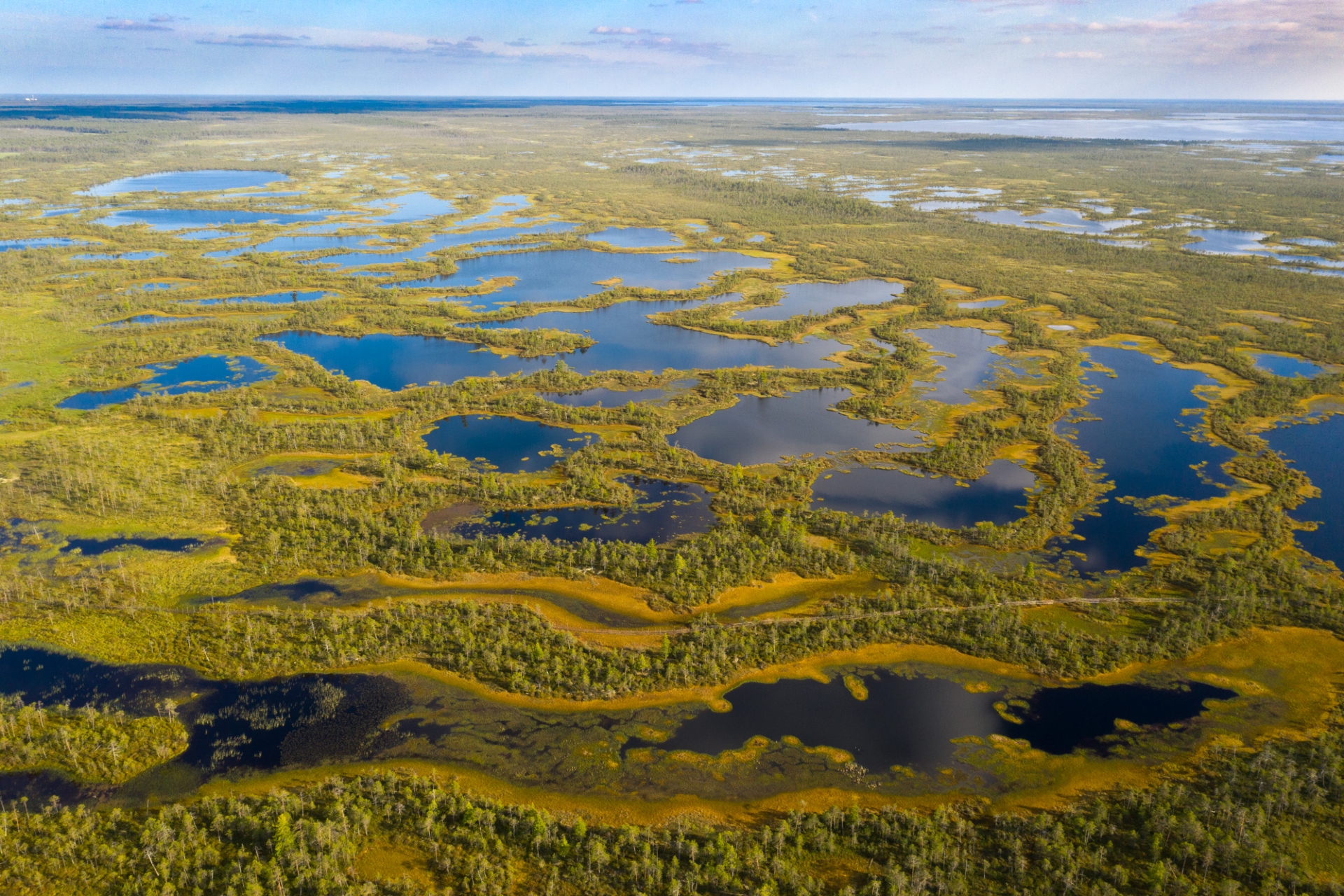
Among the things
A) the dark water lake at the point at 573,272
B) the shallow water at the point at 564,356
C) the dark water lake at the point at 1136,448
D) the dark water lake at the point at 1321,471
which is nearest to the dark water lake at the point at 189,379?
the shallow water at the point at 564,356

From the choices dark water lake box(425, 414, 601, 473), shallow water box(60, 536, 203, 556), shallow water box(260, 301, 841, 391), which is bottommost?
shallow water box(60, 536, 203, 556)

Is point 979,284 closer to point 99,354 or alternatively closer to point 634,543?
point 634,543

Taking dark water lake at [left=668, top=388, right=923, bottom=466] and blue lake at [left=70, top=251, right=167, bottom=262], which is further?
blue lake at [left=70, top=251, right=167, bottom=262]

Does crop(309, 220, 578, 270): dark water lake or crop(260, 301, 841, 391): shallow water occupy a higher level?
crop(309, 220, 578, 270): dark water lake

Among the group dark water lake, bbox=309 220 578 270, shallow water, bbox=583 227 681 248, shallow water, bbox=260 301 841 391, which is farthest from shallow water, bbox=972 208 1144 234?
shallow water, bbox=260 301 841 391

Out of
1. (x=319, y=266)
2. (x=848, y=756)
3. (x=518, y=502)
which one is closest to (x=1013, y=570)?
(x=848, y=756)

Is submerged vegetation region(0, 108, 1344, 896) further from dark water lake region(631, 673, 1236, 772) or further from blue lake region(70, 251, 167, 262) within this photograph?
blue lake region(70, 251, 167, 262)
